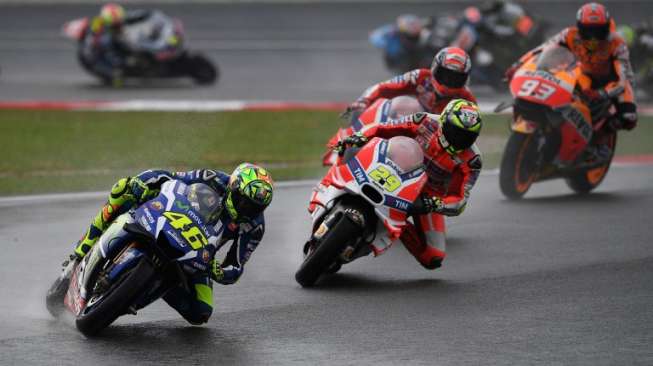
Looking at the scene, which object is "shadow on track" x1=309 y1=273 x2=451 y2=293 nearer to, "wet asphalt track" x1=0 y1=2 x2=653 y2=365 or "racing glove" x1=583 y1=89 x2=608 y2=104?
"wet asphalt track" x1=0 y1=2 x2=653 y2=365

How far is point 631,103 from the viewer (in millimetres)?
12891

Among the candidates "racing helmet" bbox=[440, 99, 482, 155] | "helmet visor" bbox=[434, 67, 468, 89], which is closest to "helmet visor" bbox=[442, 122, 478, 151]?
"racing helmet" bbox=[440, 99, 482, 155]

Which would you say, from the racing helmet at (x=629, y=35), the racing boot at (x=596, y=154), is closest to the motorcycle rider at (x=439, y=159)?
the racing boot at (x=596, y=154)

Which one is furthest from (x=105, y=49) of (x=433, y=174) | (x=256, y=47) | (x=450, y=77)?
(x=433, y=174)

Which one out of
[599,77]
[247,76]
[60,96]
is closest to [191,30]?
[247,76]

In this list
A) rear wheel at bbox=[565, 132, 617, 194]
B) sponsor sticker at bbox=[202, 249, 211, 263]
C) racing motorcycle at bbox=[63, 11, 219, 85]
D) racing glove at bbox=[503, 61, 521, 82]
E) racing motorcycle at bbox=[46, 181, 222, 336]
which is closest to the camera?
racing motorcycle at bbox=[46, 181, 222, 336]

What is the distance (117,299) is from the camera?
276 inches

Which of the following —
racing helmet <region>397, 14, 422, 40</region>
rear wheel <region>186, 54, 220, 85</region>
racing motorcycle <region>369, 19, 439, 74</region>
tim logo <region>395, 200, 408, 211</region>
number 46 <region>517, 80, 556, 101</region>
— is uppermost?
tim logo <region>395, 200, 408, 211</region>

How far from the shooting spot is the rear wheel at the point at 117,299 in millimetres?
6980

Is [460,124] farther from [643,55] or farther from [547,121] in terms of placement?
[643,55]

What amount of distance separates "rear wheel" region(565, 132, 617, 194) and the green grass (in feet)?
6.97

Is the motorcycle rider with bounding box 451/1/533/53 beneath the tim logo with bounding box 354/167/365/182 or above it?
beneath

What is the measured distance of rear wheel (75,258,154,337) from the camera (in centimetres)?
698

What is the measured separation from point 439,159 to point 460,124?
1.38 ft
